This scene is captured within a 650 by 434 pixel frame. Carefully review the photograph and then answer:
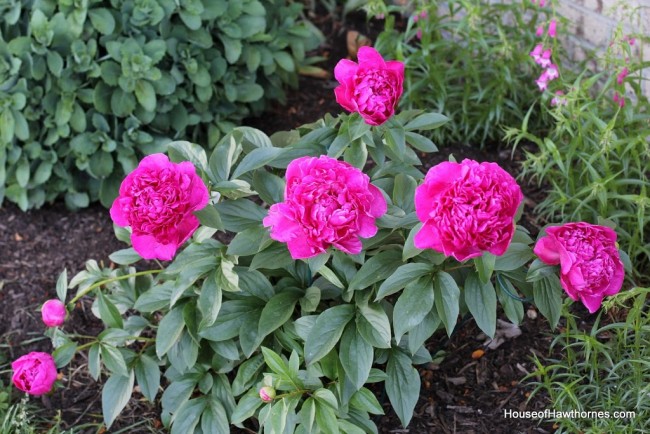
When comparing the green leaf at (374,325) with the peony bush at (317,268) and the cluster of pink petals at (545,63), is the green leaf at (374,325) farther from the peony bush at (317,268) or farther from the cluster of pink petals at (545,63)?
the cluster of pink petals at (545,63)

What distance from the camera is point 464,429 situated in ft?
7.74

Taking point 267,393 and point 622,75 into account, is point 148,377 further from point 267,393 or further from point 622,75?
point 622,75

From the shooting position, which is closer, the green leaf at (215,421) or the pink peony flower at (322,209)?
the pink peony flower at (322,209)

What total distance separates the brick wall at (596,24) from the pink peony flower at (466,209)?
5.50 ft

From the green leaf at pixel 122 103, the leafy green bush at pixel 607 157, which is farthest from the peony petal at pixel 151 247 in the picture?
the green leaf at pixel 122 103

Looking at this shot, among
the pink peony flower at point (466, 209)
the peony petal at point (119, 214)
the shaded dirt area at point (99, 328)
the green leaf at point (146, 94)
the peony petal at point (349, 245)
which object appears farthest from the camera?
the green leaf at point (146, 94)

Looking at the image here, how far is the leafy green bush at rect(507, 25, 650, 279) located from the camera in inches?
103

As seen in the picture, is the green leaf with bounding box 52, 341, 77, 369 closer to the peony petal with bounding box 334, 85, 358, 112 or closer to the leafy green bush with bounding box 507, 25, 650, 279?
the peony petal with bounding box 334, 85, 358, 112

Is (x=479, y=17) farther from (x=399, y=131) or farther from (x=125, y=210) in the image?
(x=125, y=210)

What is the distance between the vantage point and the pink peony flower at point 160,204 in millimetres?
1802

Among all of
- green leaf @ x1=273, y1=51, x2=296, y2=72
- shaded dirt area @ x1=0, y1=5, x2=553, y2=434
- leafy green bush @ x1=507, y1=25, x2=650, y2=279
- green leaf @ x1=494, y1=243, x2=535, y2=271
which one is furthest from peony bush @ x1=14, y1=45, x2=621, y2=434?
green leaf @ x1=273, y1=51, x2=296, y2=72

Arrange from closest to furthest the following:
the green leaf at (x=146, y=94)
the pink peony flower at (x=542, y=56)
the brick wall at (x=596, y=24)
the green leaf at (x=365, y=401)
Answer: the green leaf at (x=365, y=401), the pink peony flower at (x=542, y=56), the brick wall at (x=596, y=24), the green leaf at (x=146, y=94)

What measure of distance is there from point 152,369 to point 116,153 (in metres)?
1.40

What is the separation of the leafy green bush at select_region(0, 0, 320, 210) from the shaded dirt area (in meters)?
0.15
